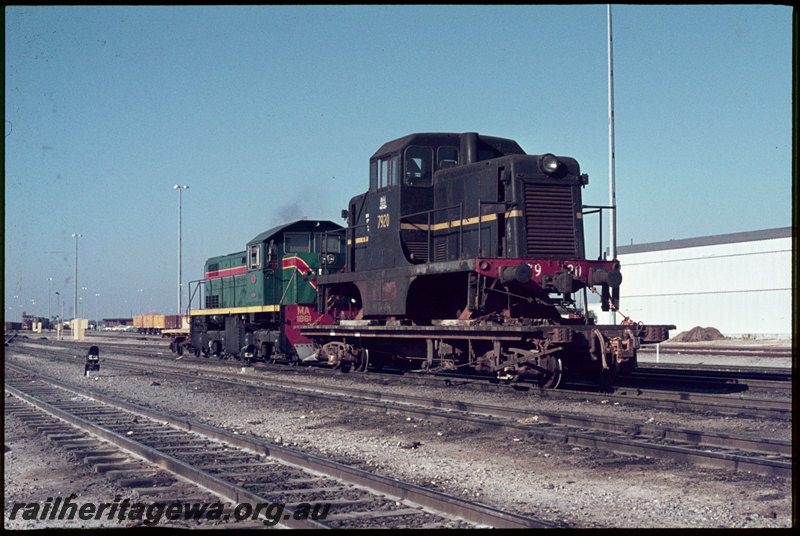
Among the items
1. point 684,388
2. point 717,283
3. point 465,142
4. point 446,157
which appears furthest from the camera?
point 717,283

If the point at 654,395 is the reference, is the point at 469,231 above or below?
above

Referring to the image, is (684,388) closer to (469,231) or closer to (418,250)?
(469,231)

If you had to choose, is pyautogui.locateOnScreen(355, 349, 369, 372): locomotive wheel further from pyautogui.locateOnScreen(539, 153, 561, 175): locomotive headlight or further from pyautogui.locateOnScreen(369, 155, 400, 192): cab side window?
pyautogui.locateOnScreen(539, 153, 561, 175): locomotive headlight

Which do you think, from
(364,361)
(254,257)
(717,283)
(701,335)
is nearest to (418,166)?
(364,361)

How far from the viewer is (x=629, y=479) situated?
240 inches

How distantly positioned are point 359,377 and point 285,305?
4.60m

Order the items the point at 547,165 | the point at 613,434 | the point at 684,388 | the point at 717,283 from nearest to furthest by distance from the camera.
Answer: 1. the point at 613,434
2. the point at 547,165
3. the point at 684,388
4. the point at 717,283

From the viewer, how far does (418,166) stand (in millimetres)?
13695

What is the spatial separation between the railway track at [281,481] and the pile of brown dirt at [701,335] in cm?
3241

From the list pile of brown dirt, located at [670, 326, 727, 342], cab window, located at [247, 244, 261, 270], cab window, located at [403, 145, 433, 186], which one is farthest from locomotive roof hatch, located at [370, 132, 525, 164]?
pile of brown dirt, located at [670, 326, 727, 342]

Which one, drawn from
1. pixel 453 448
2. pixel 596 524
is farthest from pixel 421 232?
pixel 596 524

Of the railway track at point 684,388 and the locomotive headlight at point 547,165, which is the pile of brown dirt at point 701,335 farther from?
the locomotive headlight at point 547,165

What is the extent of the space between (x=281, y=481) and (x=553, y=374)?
21.4 ft

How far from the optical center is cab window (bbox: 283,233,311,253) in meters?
20.9
